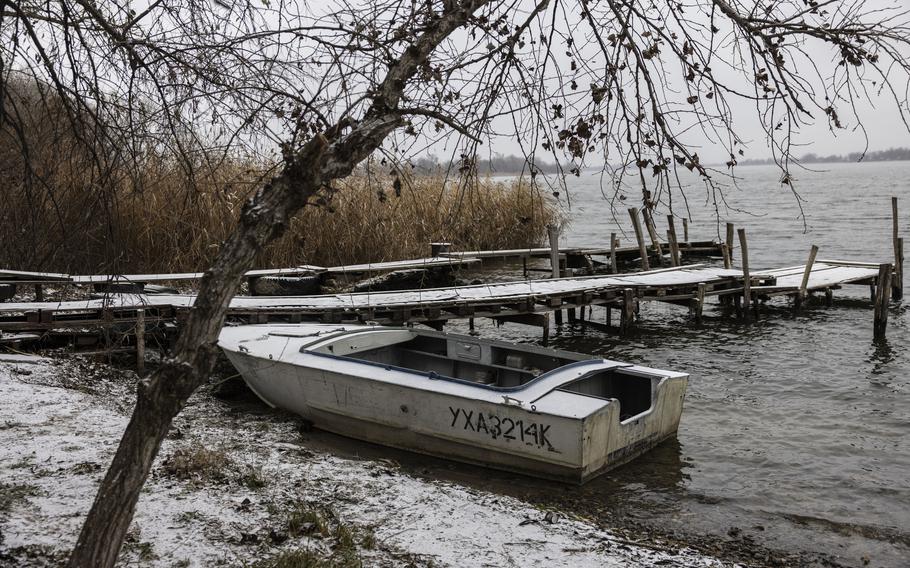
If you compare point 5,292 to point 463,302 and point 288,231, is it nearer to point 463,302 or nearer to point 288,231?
point 288,231

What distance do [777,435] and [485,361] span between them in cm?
405

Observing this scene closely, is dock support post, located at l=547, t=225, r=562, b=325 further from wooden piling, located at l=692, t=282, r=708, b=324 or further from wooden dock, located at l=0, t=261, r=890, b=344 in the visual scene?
wooden piling, located at l=692, t=282, r=708, b=324

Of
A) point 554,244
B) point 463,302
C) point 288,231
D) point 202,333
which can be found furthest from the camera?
point 554,244

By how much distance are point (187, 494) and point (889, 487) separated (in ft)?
24.8

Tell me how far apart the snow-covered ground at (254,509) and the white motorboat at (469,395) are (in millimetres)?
926

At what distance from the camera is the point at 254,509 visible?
20.0ft

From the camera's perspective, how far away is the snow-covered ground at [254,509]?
5.27 meters

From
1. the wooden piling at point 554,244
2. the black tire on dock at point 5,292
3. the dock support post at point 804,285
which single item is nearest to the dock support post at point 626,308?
the wooden piling at point 554,244

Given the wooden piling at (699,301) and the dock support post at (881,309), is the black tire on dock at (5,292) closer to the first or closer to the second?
the wooden piling at (699,301)

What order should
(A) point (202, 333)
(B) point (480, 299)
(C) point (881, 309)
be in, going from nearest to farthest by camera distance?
(A) point (202, 333)
(B) point (480, 299)
(C) point (881, 309)

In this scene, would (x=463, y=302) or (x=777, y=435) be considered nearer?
(x=777, y=435)

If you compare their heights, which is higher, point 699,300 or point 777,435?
point 699,300

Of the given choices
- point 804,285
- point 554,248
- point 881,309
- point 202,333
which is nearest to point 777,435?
point 881,309

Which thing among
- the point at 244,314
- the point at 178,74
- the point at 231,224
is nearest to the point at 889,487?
the point at 178,74
